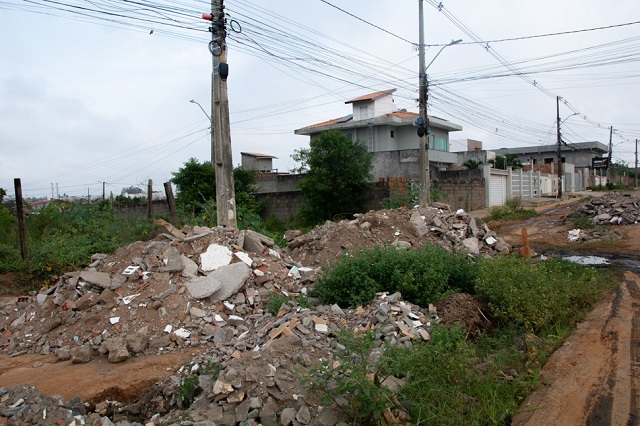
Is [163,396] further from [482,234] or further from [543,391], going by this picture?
[482,234]

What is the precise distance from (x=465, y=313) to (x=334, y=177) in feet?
44.9

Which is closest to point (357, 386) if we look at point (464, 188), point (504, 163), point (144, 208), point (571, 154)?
point (144, 208)

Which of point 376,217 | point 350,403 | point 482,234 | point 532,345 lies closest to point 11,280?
point 376,217

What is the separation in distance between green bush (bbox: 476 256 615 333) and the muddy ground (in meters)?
0.26

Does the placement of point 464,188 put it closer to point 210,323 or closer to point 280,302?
point 280,302

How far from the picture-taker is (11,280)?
911cm

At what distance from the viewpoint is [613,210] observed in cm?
1722

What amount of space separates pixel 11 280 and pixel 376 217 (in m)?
7.45

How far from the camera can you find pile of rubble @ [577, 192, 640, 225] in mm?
16389

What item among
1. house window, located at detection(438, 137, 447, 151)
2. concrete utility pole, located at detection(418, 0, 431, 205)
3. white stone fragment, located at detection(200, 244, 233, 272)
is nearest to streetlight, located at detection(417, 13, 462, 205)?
concrete utility pole, located at detection(418, 0, 431, 205)

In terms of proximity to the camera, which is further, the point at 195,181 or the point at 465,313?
the point at 195,181

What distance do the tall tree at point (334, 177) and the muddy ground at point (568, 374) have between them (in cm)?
1258

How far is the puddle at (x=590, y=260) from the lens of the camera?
35.0 ft

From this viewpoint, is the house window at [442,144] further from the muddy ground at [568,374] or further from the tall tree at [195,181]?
the muddy ground at [568,374]
